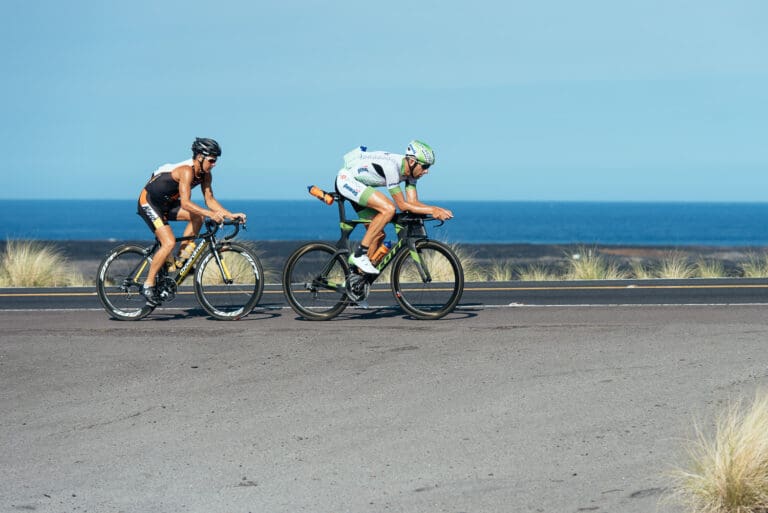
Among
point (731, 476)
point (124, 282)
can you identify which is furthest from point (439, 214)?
point (731, 476)

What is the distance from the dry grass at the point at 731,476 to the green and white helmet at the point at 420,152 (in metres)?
6.19

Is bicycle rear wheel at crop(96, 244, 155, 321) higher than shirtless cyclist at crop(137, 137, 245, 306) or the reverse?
the reverse

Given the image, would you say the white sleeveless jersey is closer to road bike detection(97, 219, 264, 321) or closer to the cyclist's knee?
road bike detection(97, 219, 264, 321)

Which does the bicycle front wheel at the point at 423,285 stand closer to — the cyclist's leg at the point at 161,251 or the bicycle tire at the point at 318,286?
the bicycle tire at the point at 318,286

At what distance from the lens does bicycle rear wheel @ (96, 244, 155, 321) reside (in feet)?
43.4

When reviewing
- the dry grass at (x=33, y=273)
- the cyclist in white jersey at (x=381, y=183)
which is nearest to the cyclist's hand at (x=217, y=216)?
the cyclist in white jersey at (x=381, y=183)

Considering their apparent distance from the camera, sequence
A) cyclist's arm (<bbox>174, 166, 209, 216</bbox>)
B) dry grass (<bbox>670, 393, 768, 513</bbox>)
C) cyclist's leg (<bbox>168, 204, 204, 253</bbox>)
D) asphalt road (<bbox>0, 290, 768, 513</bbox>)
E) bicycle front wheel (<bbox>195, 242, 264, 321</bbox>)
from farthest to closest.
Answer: cyclist's leg (<bbox>168, 204, 204, 253</bbox>) < bicycle front wheel (<bbox>195, 242, 264, 321</bbox>) < cyclist's arm (<bbox>174, 166, 209, 216</bbox>) < asphalt road (<bbox>0, 290, 768, 513</bbox>) < dry grass (<bbox>670, 393, 768, 513</bbox>)

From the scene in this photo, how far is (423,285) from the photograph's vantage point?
1298 cm

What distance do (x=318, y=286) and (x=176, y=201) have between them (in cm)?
189

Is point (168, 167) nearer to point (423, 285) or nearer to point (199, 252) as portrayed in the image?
point (199, 252)

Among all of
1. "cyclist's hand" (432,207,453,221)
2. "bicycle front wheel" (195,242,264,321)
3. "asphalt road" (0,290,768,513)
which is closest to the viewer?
"asphalt road" (0,290,768,513)

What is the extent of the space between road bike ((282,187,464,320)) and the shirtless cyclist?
3.43ft

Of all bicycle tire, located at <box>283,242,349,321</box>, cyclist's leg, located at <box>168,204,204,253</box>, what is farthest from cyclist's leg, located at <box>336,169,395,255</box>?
cyclist's leg, located at <box>168,204,204,253</box>

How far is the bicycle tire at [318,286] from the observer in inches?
A: 506
